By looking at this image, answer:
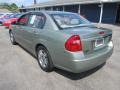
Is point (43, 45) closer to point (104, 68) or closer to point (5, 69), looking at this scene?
point (5, 69)

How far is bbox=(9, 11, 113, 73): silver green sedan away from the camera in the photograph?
3303 mm

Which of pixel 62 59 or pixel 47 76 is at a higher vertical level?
pixel 62 59

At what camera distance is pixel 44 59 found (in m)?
4.28

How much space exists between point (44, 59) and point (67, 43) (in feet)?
4.03

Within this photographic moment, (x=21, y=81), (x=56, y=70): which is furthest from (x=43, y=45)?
(x=21, y=81)

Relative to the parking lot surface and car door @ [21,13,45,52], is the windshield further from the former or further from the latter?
the parking lot surface

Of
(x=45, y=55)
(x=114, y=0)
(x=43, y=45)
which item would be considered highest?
(x=114, y=0)

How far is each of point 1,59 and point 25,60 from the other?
35.3 inches

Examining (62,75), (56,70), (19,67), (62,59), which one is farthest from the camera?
(19,67)

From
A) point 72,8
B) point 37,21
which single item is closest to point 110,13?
point 72,8

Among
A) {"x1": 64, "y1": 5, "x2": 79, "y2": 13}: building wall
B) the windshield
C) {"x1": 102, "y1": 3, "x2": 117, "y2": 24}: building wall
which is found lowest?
the windshield

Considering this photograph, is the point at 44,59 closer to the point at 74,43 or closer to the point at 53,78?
the point at 53,78

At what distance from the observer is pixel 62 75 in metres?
4.07

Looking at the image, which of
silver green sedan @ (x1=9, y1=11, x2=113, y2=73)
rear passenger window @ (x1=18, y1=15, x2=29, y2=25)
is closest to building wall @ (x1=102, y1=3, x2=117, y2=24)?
rear passenger window @ (x1=18, y1=15, x2=29, y2=25)
